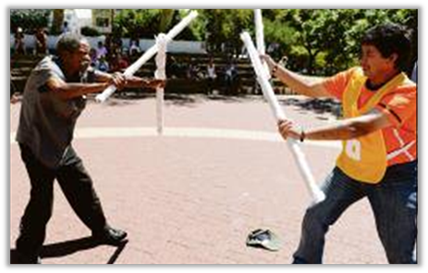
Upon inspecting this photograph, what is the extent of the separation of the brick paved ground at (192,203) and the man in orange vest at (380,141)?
1311 mm

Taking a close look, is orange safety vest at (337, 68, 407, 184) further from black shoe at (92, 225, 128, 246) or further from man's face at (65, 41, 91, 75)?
black shoe at (92, 225, 128, 246)

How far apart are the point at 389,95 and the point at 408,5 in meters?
1.48

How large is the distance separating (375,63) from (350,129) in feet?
1.62

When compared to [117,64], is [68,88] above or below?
above

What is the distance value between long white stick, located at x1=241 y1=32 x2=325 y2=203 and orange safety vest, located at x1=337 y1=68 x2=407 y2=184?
11.4 inches

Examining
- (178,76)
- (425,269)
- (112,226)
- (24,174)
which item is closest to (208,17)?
(178,76)

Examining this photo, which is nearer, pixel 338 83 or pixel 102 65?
pixel 338 83

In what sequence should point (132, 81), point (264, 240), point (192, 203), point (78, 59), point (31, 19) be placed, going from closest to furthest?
1. point (78, 59)
2. point (132, 81)
3. point (264, 240)
4. point (192, 203)
5. point (31, 19)

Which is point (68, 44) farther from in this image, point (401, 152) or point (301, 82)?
point (401, 152)

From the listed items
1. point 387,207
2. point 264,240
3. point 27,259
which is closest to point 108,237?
point 27,259

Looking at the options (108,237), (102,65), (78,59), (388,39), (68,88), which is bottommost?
(108,237)

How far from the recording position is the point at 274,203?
755 centimetres

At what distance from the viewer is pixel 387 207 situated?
14.3 feet

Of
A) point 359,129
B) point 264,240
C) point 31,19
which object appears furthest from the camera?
point 31,19
